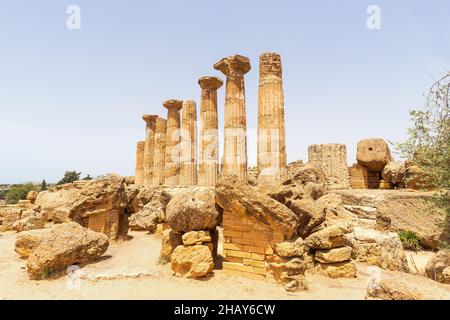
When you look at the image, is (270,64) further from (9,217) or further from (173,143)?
(9,217)

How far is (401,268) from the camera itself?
7145 mm

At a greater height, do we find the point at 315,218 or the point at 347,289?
the point at 315,218

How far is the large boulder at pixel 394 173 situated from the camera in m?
13.5

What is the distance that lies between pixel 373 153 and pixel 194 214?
474 inches

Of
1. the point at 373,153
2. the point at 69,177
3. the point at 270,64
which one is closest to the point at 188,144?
the point at 270,64

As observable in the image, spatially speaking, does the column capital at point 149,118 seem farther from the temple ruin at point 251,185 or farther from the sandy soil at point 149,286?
the sandy soil at point 149,286

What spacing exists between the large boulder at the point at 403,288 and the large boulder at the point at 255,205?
2.53 m

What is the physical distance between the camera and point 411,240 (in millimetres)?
9023

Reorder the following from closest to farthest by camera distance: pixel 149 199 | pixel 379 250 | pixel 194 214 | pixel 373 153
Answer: pixel 194 214 → pixel 379 250 → pixel 373 153 → pixel 149 199
